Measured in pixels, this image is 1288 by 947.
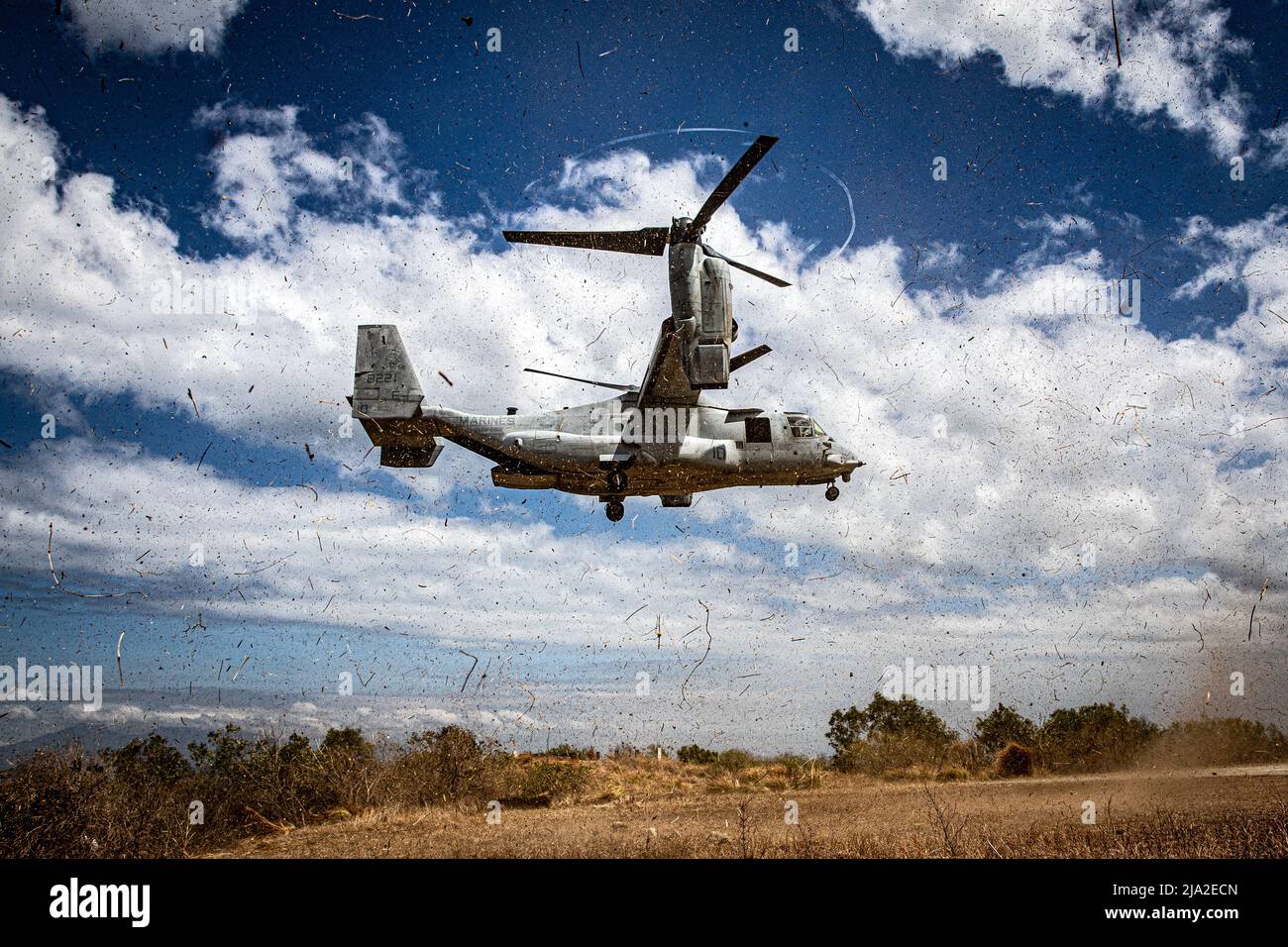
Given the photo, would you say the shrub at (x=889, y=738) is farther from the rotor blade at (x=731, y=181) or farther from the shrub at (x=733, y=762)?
the rotor blade at (x=731, y=181)

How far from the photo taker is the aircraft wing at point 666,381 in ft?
58.8

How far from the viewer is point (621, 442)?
18.1m

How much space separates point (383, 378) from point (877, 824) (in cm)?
1431

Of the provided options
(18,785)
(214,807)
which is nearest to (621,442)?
(214,807)

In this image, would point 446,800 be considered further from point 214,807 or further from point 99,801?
point 99,801

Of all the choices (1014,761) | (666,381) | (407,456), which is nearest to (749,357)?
(666,381)

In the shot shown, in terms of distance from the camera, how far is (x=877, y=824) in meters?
14.0

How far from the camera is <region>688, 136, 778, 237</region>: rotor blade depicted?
14.8 m

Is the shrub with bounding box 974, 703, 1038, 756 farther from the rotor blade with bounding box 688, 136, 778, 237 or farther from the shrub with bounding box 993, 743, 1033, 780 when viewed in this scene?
the rotor blade with bounding box 688, 136, 778, 237

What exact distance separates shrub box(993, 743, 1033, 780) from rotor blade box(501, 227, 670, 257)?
17.8 meters

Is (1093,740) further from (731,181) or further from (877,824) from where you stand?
(731,181)

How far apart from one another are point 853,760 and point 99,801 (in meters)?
18.6

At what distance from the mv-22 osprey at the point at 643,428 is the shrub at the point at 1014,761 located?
394 inches

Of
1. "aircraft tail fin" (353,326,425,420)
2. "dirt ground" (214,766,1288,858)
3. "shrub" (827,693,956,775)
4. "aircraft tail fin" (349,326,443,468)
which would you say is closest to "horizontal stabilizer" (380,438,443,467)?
"aircraft tail fin" (349,326,443,468)
